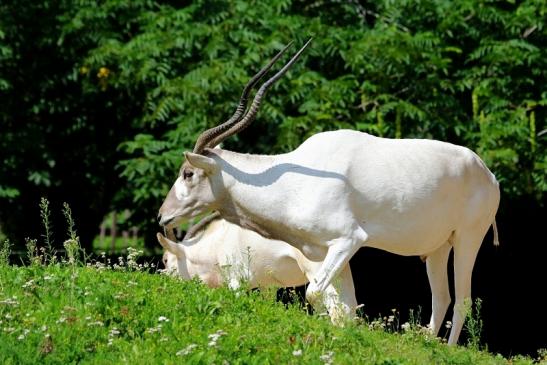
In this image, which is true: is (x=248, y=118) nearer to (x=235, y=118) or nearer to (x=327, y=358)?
(x=235, y=118)

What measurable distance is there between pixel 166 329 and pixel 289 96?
7.14 meters

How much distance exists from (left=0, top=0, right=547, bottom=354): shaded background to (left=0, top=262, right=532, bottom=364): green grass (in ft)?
18.9

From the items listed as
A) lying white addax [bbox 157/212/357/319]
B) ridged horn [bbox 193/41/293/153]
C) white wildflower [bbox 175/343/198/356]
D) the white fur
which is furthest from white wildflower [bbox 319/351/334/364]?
lying white addax [bbox 157/212/357/319]

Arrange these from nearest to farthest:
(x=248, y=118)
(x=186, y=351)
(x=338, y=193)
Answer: (x=186, y=351) < (x=338, y=193) < (x=248, y=118)

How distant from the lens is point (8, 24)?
49.7ft

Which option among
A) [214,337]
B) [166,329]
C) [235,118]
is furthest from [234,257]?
[214,337]

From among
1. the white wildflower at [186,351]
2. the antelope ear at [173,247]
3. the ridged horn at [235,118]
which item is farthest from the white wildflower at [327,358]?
the antelope ear at [173,247]

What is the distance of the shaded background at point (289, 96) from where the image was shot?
14.0m

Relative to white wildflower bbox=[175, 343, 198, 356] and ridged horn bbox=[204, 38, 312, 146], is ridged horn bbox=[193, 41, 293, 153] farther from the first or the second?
white wildflower bbox=[175, 343, 198, 356]

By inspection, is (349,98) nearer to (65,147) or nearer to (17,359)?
(65,147)

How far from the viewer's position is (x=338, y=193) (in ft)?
29.7

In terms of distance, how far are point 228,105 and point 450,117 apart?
253cm

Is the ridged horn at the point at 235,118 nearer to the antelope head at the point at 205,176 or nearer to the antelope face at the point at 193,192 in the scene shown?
the antelope head at the point at 205,176

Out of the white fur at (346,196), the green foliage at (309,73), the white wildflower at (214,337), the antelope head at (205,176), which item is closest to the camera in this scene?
the white wildflower at (214,337)
